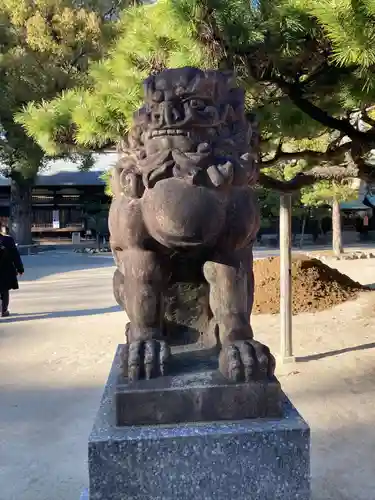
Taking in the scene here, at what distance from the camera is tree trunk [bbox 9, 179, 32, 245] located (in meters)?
15.6

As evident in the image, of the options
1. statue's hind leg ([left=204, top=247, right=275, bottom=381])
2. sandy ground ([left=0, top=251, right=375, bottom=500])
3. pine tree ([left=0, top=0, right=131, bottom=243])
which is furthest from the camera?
pine tree ([left=0, top=0, right=131, bottom=243])

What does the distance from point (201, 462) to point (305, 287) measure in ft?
15.4

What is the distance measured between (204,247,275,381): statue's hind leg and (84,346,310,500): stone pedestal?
0.17 metres

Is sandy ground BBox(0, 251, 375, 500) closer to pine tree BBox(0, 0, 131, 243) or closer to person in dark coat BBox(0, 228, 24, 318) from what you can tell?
person in dark coat BBox(0, 228, 24, 318)

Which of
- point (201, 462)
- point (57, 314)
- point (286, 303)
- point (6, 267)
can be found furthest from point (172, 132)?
point (57, 314)

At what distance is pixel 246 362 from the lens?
Answer: 4.71ft

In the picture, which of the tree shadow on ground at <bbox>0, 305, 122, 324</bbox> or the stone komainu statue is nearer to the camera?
the stone komainu statue

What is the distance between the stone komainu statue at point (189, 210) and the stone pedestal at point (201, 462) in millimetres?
158

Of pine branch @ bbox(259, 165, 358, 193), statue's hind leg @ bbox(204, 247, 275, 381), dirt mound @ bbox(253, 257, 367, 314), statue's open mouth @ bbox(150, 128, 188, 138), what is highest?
pine branch @ bbox(259, 165, 358, 193)

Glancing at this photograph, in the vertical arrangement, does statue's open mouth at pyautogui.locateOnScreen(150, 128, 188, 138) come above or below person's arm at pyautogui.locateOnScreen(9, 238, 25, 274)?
above

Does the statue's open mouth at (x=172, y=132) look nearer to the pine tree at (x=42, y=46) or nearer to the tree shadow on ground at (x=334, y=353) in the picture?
the tree shadow on ground at (x=334, y=353)

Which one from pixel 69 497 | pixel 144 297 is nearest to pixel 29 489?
pixel 69 497

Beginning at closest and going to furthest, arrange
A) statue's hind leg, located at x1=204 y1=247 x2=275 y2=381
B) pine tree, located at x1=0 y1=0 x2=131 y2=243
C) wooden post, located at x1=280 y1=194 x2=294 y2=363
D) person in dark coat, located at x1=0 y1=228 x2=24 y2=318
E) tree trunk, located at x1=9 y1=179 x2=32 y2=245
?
statue's hind leg, located at x1=204 y1=247 x2=275 y2=381 < wooden post, located at x1=280 y1=194 x2=294 y2=363 < person in dark coat, located at x1=0 y1=228 x2=24 y2=318 < pine tree, located at x1=0 y1=0 x2=131 y2=243 < tree trunk, located at x1=9 y1=179 x2=32 y2=245

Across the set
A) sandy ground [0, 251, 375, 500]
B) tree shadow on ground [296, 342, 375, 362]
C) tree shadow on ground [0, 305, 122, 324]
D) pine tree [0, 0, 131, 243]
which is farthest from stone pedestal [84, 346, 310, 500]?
pine tree [0, 0, 131, 243]
